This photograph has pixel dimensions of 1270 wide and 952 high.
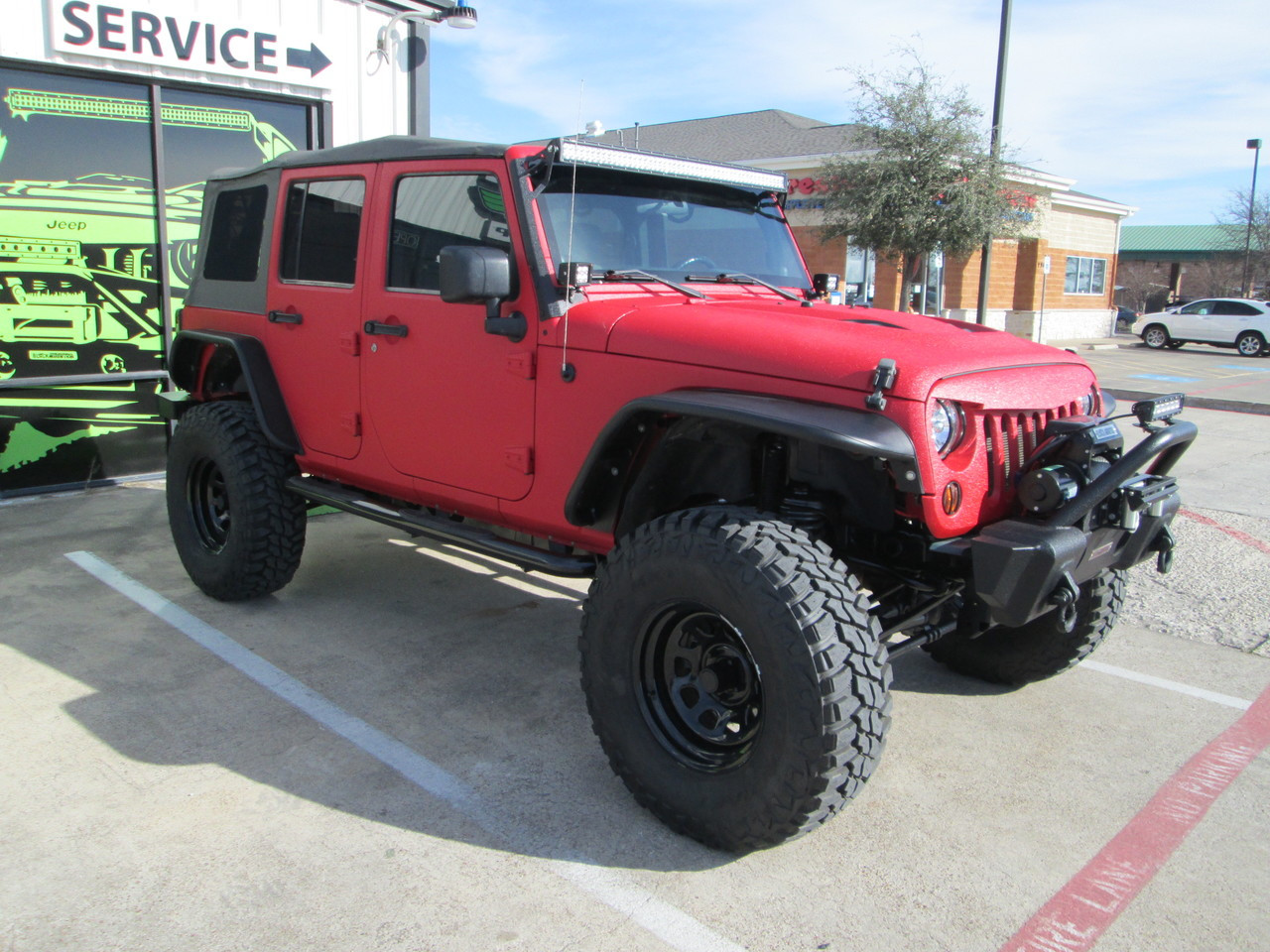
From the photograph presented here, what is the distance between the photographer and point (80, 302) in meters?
7.27

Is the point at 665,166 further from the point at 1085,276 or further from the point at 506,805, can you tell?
the point at 1085,276

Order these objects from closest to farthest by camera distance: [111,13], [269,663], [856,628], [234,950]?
1. [234,950]
2. [856,628]
3. [269,663]
4. [111,13]

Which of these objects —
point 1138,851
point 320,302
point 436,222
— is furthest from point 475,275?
point 1138,851

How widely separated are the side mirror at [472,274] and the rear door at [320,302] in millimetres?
1019

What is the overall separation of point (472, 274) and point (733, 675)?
154 cm

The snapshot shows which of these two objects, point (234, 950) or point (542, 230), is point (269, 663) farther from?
point (542, 230)

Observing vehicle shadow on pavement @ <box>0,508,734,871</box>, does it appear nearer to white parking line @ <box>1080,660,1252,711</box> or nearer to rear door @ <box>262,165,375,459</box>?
rear door @ <box>262,165,375,459</box>

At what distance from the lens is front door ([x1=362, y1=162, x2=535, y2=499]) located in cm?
359

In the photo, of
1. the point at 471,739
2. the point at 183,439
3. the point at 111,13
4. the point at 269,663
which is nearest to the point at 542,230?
the point at 471,739

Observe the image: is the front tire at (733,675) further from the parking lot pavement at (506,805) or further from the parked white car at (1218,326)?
the parked white car at (1218,326)

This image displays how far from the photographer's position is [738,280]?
3.95 m

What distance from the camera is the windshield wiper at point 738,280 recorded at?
3.86 metres

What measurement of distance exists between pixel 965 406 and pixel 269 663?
3027mm

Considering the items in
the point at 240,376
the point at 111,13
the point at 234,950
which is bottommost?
the point at 234,950
